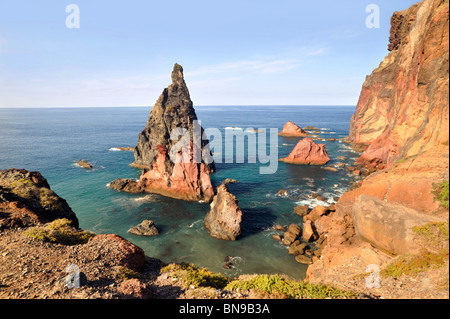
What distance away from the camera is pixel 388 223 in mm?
16547

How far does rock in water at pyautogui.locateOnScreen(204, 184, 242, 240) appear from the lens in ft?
109

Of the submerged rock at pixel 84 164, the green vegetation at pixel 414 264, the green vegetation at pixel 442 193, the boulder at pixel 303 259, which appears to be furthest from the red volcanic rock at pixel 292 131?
the green vegetation at pixel 414 264

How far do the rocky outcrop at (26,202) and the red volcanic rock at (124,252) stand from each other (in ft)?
25.8

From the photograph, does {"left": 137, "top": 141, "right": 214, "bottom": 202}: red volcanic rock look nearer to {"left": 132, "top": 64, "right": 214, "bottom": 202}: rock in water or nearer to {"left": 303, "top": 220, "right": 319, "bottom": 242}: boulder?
{"left": 132, "top": 64, "right": 214, "bottom": 202}: rock in water

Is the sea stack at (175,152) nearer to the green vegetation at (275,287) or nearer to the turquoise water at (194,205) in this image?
the turquoise water at (194,205)

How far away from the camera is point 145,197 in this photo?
47.8 m

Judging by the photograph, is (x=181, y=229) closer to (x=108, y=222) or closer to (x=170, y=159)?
(x=108, y=222)

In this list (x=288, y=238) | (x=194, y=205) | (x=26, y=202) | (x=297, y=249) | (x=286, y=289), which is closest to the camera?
(x=286, y=289)

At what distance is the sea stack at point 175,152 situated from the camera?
47.2 meters

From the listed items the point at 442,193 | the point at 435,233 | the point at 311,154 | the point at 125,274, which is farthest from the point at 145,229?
the point at 311,154

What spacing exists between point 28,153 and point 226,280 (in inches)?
3730

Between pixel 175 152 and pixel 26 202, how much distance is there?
29796 mm

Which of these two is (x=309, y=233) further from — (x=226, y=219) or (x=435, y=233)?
(x=435, y=233)

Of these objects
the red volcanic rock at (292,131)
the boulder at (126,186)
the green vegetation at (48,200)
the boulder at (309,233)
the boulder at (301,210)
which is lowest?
the boulder at (309,233)
